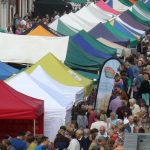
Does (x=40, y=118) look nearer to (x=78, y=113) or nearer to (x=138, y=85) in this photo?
(x=78, y=113)

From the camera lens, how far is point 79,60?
2359 cm

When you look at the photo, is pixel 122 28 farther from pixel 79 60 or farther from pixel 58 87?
pixel 58 87

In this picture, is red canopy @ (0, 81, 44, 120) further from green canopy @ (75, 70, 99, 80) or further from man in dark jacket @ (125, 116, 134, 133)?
green canopy @ (75, 70, 99, 80)

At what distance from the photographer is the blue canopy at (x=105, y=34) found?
31.2 meters

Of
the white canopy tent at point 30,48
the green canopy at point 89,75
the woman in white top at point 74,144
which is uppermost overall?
the woman in white top at point 74,144

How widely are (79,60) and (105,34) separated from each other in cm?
812

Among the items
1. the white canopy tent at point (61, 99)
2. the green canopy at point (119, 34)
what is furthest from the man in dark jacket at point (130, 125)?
the green canopy at point (119, 34)

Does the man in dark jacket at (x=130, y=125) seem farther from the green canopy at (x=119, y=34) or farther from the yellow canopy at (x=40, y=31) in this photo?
the green canopy at (x=119, y=34)

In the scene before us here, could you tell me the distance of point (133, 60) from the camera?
2836cm

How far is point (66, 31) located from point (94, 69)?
755cm

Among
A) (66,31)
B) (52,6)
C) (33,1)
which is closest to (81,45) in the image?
(66,31)

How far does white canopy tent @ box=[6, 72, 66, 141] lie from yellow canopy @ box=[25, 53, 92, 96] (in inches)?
45.8

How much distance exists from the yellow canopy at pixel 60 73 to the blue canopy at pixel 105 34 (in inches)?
430

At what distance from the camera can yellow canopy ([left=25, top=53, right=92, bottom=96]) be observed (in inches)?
755
